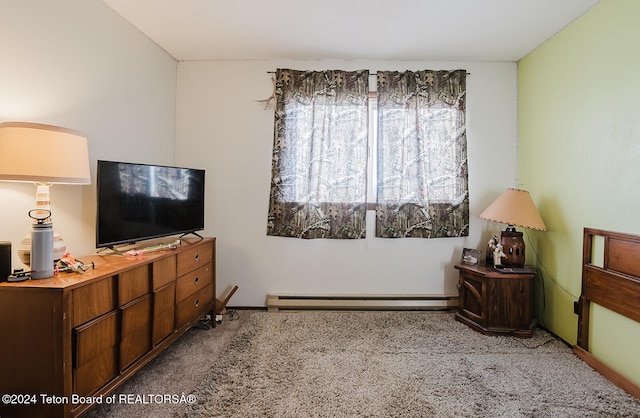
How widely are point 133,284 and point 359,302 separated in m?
1.98

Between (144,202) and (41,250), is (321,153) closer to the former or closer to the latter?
(144,202)

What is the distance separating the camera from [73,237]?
1894mm

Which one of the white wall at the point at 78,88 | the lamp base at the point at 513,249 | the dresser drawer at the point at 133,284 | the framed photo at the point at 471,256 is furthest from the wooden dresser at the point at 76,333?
the lamp base at the point at 513,249

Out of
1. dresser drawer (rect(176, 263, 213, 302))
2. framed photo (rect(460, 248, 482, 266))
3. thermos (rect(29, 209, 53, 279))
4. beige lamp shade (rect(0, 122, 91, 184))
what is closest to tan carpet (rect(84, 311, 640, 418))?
dresser drawer (rect(176, 263, 213, 302))

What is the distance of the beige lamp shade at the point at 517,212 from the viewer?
246cm

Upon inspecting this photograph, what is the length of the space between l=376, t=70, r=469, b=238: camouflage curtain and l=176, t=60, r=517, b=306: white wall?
0.12m

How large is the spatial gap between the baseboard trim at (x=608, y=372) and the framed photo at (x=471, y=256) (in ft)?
2.91

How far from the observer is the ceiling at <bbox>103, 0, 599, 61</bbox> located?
2123 mm

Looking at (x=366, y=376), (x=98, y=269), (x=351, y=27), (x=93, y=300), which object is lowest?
(x=366, y=376)

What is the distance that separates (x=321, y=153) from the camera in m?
2.95

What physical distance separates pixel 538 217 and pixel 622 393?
1.22 metres

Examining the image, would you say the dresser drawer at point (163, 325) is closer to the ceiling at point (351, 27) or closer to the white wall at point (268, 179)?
the white wall at point (268, 179)

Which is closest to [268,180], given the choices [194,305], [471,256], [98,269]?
[194,305]

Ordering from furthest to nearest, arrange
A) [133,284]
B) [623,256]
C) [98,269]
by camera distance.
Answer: [623,256] → [133,284] → [98,269]
